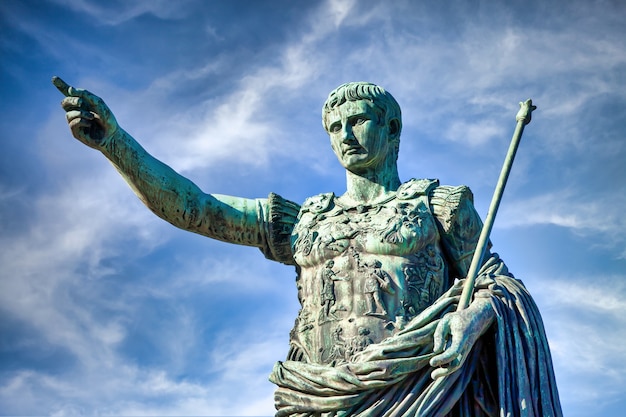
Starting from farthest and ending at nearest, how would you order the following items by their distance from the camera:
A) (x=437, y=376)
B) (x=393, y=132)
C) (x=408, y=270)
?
(x=393, y=132), (x=408, y=270), (x=437, y=376)

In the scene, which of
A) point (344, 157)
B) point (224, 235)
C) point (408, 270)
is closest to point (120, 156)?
point (224, 235)

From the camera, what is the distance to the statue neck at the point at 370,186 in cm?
1265

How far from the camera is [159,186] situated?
41.2 feet

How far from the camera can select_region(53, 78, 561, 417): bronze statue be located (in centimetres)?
1136

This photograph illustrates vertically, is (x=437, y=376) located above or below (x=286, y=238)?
below

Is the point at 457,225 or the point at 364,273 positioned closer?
the point at 364,273

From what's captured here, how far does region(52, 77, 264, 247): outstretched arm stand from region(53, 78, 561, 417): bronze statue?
0.04 feet

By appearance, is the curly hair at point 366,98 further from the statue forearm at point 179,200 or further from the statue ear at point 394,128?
the statue forearm at point 179,200

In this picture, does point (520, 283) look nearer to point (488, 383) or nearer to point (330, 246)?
point (488, 383)

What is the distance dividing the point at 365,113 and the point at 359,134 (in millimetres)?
208

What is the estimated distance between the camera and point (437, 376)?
11.1m

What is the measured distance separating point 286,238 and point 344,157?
3.31ft

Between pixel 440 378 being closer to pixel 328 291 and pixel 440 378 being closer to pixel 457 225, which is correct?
pixel 328 291

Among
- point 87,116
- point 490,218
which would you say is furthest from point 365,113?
point 87,116
